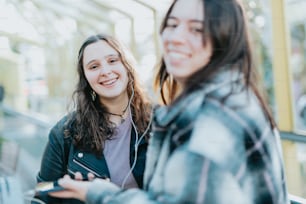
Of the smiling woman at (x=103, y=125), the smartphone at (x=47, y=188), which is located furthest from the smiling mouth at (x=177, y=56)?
the smiling woman at (x=103, y=125)

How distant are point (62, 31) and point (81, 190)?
4.84 meters

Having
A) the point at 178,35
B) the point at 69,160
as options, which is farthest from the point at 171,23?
the point at 69,160

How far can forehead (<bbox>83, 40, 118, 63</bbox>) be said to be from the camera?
5.18 feet

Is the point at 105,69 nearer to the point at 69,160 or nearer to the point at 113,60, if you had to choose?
the point at 113,60

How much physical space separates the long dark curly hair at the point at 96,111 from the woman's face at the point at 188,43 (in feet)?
2.10

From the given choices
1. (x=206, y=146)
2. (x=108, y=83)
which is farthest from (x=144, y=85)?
(x=206, y=146)

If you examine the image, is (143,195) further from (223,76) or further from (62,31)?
(62,31)

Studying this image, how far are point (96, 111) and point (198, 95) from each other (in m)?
0.80

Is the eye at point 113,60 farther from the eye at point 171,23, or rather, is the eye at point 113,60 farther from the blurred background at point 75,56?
the eye at point 171,23

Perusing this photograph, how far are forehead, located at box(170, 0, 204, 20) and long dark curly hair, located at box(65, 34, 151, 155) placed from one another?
67 cm

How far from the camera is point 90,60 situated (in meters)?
1.58

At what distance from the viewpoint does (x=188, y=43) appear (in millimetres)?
935

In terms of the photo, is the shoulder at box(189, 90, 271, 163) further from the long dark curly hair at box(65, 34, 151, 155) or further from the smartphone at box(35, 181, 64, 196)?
the long dark curly hair at box(65, 34, 151, 155)

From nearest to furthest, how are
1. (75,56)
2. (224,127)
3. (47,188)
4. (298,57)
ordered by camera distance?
1. (224,127)
2. (47,188)
3. (75,56)
4. (298,57)
